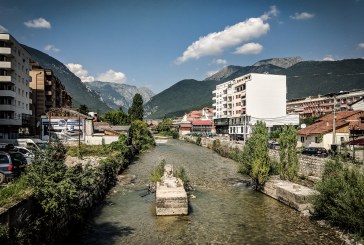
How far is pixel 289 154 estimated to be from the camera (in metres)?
28.1

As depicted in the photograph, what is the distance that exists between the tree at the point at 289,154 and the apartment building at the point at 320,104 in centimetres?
11860

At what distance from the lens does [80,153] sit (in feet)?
156

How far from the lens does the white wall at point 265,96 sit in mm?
95312

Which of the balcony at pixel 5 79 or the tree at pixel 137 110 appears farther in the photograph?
the tree at pixel 137 110

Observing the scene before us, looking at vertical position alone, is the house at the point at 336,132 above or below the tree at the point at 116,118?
below

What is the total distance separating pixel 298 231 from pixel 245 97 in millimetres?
81639

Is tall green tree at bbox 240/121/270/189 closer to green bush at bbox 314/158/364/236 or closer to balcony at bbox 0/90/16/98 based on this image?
green bush at bbox 314/158/364/236

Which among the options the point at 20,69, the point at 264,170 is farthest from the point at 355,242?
the point at 20,69

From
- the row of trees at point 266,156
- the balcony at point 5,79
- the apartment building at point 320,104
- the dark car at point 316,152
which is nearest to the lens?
the row of trees at point 266,156

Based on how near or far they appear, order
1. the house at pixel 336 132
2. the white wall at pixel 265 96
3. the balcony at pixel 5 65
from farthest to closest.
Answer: the white wall at pixel 265 96, the balcony at pixel 5 65, the house at pixel 336 132

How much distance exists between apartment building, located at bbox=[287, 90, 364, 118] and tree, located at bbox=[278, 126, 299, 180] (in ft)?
389

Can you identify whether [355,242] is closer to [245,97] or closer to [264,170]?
[264,170]

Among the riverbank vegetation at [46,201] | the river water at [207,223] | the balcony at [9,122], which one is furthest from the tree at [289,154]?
the balcony at [9,122]

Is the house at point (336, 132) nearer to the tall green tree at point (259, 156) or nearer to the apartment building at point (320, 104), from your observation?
the tall green tree at point (259, 156)
